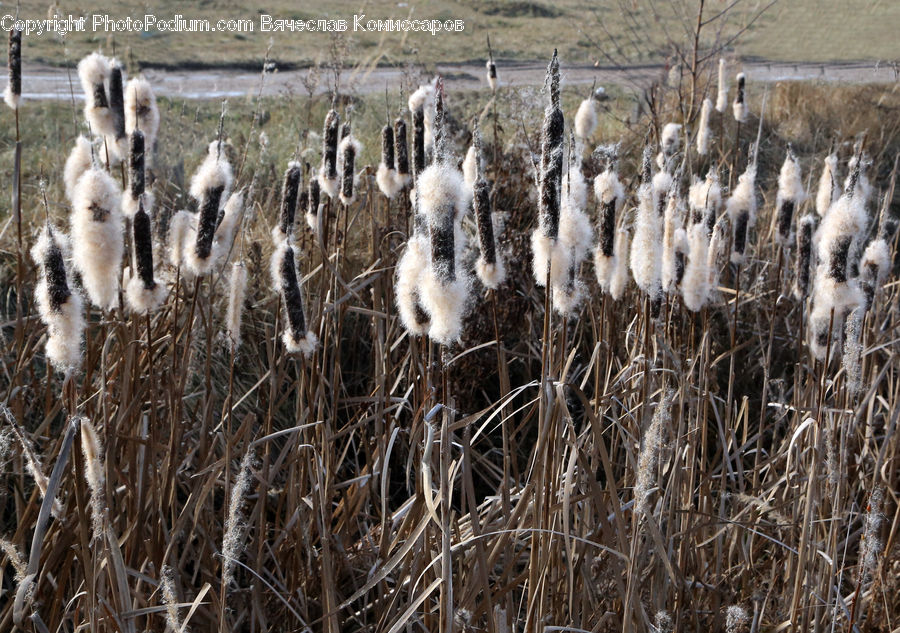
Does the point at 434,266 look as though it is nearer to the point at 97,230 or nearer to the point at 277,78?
the point at 97,230

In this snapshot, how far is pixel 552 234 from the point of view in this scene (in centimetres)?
115

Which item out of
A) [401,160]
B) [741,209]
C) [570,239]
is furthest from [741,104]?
[570,239]

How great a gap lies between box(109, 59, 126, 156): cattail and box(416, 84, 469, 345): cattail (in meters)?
0.86

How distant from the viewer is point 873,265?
2039 mm

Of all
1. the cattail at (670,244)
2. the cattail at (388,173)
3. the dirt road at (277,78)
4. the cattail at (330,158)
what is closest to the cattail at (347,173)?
the cattail at (330,158)

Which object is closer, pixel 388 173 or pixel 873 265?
pixel 873 265

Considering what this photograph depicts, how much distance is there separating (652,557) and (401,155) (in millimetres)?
1264

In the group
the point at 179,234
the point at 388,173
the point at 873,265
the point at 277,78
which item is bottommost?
the point at 873,265

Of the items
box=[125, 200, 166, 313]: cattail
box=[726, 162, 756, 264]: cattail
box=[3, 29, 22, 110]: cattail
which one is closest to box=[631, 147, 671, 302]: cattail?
box=[726, 162, 756, 264]: cattail

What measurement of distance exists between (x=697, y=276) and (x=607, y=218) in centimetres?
32

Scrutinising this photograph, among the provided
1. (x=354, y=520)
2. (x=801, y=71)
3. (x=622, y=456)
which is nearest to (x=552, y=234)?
(x=354, y=520)

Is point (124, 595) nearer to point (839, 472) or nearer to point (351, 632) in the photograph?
point (351, 632)

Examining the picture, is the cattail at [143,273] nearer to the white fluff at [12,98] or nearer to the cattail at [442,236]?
the cattail at [442,236]

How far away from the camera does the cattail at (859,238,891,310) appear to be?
198cm
